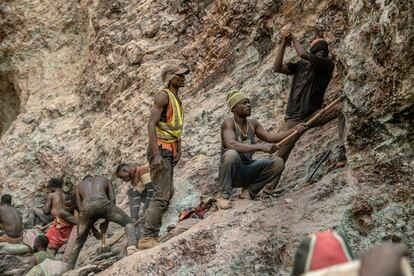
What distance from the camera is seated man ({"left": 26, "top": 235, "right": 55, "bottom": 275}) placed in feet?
30.1

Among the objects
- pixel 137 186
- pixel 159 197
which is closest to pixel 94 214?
pixel 137 186

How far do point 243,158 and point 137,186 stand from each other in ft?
9.09

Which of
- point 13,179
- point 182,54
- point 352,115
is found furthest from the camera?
point 13,179

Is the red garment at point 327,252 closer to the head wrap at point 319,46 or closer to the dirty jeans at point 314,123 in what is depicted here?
the dirty jeans at point 314,123

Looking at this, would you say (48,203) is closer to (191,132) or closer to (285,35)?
(191,132)

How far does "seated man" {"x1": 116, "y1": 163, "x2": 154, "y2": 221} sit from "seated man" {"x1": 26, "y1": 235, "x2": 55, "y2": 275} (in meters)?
1.23

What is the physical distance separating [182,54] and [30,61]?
4.85 metres

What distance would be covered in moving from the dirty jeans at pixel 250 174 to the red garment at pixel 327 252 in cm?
432

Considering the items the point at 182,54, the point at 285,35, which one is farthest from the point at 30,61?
the point at 285,35

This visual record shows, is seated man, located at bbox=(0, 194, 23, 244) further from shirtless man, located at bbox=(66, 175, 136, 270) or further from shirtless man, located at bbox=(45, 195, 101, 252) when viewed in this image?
shirtless man, located at bbox=(66, 175, 136, 270)

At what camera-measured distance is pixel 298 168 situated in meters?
7.96

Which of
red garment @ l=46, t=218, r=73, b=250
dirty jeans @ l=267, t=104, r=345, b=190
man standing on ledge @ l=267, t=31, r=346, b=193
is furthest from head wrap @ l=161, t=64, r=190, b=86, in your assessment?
red garment @ l=46, t=218, r=73, b=250

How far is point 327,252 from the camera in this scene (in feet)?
8.49

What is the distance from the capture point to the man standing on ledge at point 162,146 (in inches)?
286
